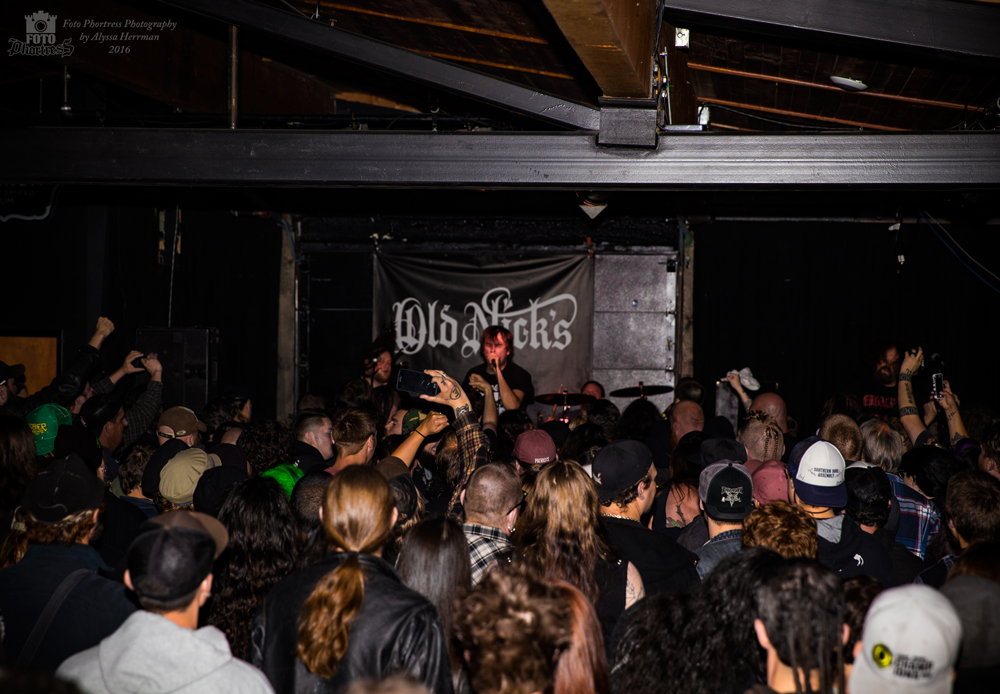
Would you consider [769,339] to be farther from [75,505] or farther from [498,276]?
[75,505]

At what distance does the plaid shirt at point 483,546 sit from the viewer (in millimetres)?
2480

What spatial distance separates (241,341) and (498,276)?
9.77ft

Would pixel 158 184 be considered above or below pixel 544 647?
above

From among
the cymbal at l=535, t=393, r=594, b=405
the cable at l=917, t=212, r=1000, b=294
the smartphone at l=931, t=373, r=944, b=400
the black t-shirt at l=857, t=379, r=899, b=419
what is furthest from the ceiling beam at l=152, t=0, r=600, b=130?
the cable at l=917, t=212, r=1000, b=294

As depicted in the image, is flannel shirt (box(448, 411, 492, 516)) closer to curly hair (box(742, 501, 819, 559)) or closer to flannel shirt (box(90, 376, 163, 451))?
curly hair (box(742, 501, 819, 559))

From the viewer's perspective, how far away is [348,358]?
8.91 metres

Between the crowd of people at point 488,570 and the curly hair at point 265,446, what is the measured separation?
0.02 meters

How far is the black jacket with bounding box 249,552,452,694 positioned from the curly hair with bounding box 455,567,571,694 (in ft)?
0.95

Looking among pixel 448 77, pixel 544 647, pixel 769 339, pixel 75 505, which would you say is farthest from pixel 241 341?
pixel 544 647

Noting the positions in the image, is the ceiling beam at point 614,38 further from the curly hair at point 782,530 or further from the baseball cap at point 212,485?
the baseball cap at point 212,485

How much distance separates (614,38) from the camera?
284cm

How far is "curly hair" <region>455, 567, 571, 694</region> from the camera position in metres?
1.54

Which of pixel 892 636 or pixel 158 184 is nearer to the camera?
pixel 892 636

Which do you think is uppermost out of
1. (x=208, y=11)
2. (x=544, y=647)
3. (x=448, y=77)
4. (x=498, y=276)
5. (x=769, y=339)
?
(x=208, y=11)
